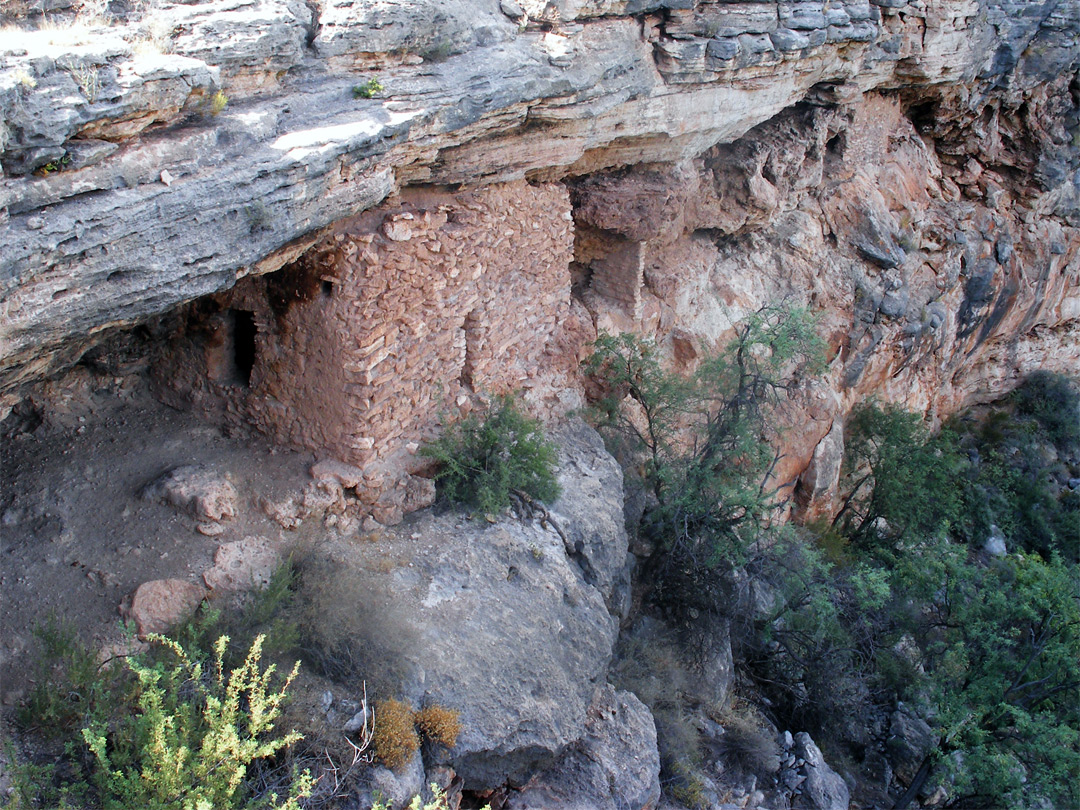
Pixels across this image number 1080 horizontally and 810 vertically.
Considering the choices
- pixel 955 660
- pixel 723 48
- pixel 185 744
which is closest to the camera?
pixel 185 744

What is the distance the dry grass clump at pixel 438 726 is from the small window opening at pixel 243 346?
282cm

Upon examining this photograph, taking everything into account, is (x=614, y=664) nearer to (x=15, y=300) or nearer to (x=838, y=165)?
(x=15, y=300)

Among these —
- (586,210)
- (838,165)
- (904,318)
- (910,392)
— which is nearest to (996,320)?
(910,392)

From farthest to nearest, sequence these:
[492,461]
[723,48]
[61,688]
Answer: [723,48] < [492,461] < [61,688]

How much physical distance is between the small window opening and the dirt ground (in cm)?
43

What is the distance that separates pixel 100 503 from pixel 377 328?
208cm

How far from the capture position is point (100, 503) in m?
5.12

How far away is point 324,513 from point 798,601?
4513 millimetres

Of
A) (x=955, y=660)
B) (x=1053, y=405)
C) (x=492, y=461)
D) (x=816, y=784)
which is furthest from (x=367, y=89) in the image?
(x=1053, y=405)

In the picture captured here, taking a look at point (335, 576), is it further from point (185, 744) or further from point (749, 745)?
point (749, 745)

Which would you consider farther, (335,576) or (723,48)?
(723,48)

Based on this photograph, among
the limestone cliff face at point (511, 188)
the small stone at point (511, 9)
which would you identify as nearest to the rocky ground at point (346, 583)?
the limestone cliff face at point (511, 188)

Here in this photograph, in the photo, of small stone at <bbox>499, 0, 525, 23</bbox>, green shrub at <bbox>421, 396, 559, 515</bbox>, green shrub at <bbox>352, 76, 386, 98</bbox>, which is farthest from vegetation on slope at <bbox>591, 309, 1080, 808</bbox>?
green shrub at <bbox>352, 76, 386, 98</bbox>

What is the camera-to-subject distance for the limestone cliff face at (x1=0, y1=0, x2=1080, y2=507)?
358 centimetres
